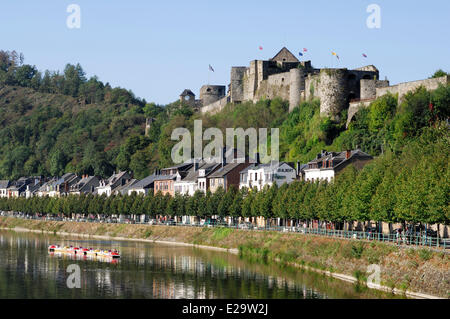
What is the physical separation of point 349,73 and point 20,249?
2039 inches

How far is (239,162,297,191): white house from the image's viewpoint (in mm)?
97188

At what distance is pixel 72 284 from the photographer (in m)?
56.9

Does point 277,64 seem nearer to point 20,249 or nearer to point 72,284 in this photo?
point 20,249

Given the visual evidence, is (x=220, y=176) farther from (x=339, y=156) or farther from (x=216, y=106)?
(x=216, y=106)

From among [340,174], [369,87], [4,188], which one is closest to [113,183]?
[4,188]

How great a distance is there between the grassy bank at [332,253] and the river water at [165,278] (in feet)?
5.02

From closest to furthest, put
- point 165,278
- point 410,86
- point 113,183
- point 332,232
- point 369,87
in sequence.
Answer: point 165,278
point 332,232
point 410,86
point 369,87
point 113,183

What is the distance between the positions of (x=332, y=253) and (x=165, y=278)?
1259 cm

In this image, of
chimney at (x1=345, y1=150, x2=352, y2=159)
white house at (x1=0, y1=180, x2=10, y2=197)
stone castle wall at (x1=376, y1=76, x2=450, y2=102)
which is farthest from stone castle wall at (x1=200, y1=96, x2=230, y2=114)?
white house at (x1=0, y1=180, x2=10, y2=197)

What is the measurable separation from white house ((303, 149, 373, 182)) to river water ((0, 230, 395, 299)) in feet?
57.3

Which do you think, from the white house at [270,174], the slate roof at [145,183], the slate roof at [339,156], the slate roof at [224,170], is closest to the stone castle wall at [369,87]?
the white house at [270,174]

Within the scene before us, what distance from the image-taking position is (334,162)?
9031cm

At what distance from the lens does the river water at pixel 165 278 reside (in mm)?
52031
